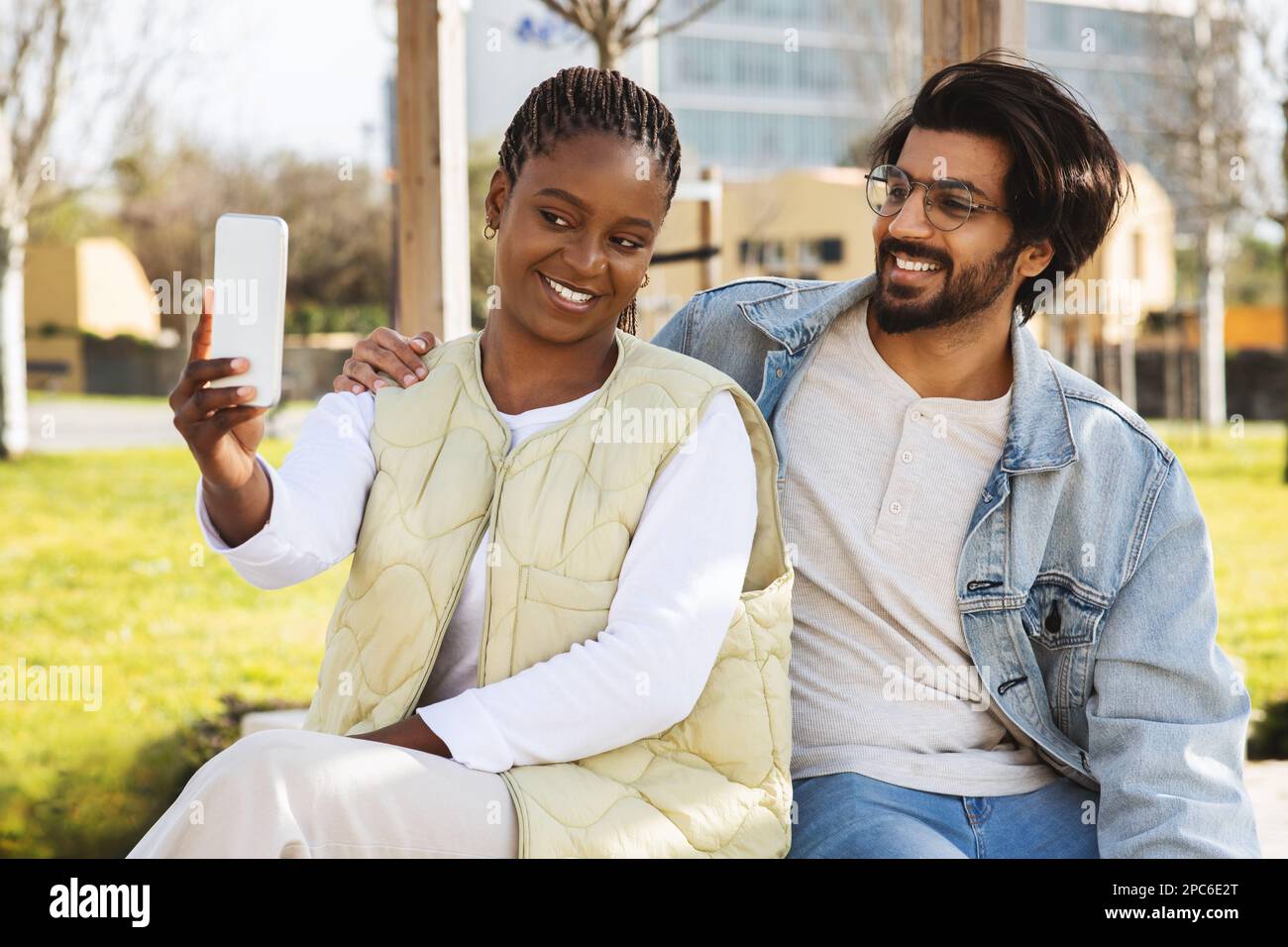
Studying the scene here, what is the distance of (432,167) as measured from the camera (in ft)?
13.1

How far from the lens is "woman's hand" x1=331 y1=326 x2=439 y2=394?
2.55 metres

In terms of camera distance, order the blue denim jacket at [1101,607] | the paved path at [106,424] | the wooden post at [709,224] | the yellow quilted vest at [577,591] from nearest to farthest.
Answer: the yellow quilted vest at [577,591] → the blue denim jacket at [1101,607] → the wooden post at [709,224] → the paved path at [106,424]

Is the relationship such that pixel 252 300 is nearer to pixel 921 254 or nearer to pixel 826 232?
pixel 921 254

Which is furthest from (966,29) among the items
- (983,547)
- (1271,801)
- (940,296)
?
(1271,801)

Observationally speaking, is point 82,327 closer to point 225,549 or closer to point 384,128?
point 384,128

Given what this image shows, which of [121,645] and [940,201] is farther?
[121,645]

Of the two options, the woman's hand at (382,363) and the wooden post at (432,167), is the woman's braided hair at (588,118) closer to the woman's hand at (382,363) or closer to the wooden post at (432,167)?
the woman's hand at (382,363)

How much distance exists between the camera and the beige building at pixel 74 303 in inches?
1045

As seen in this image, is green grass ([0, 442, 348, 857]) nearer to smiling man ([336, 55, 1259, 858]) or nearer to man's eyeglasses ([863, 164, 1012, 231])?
smiling man ([336, 55, 1259, 858])

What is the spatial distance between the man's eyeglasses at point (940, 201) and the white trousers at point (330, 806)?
1.56m

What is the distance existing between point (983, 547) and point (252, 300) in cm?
152

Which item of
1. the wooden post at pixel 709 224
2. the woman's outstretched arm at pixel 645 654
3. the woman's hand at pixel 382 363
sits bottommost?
the woman's outstretched arm at pixel 645 654

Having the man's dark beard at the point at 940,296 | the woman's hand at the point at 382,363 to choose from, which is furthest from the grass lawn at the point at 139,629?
the man's dark beard at the point at 940,296

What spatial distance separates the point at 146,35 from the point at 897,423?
39.7 feet
